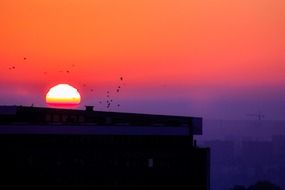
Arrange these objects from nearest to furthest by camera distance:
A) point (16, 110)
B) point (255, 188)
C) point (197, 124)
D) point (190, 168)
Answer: point (16, 110), point (190, 168), point (197, 124), point (255, 188)

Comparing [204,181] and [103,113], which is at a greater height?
[103,113]

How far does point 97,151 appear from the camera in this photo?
7338 cm

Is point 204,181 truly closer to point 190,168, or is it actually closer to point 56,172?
point 190,168

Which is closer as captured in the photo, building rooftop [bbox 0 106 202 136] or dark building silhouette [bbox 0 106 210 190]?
dark building silhouette [bbox 0 106 210 190]

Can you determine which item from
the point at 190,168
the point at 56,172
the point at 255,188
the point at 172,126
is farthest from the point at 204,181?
the point at 255,188

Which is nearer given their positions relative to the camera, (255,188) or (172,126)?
(172,126)

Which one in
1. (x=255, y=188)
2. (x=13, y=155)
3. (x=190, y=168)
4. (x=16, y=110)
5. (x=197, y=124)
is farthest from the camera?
(x=255, y=188)

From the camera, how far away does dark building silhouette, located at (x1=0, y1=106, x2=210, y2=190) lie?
69188 millimetres

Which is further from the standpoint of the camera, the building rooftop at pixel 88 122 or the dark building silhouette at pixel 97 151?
the building rooftop at pixel 88 122

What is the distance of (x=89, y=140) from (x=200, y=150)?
586 inches

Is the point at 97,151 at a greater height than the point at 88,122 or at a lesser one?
lesser

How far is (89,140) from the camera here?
76312mm

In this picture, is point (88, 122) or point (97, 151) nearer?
point (97, 151)

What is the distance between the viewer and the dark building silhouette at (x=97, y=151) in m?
69.2
